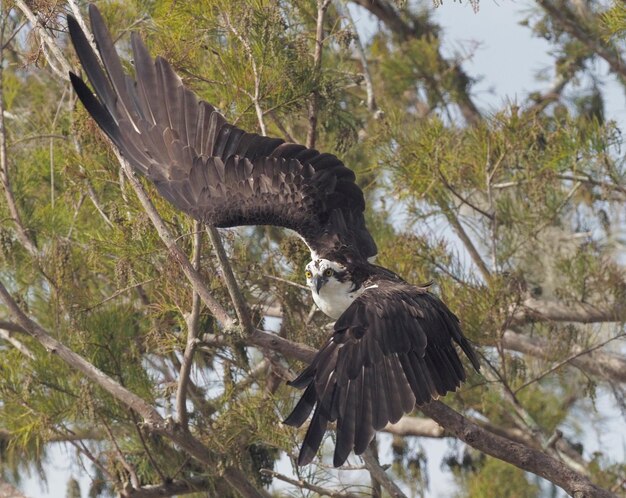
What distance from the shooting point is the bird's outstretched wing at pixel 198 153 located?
445cm

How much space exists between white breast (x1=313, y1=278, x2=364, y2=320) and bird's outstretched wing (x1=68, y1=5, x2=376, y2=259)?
0.48 ft

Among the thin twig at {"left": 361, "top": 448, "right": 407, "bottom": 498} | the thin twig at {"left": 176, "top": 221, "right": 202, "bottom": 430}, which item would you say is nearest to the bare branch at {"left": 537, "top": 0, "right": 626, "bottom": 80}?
the thin twig at {"left": 176, "top": 221, "right": 202, "bottom": 430}

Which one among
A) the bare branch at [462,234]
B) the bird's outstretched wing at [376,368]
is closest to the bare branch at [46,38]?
the bird's outstretched wing at [376,368]

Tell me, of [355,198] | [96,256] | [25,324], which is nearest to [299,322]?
[355,198]

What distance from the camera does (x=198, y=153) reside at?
463 cm

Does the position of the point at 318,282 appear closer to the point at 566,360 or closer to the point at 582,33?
the point at 566,360

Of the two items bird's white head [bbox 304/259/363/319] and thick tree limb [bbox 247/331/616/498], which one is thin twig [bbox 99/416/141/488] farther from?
thick tree limb [bbox 247/331/616/498]

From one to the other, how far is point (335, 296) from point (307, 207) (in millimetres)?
379

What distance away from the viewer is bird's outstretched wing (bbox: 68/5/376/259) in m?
4.45

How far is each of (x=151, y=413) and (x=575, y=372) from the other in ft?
10.7

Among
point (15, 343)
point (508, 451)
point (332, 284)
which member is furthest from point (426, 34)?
point (508, 451)

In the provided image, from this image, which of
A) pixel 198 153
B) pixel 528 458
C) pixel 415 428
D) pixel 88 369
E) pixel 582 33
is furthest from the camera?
pixel 582 33

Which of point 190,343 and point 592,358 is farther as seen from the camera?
point 592,358

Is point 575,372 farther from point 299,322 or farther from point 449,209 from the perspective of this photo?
point 299,322
